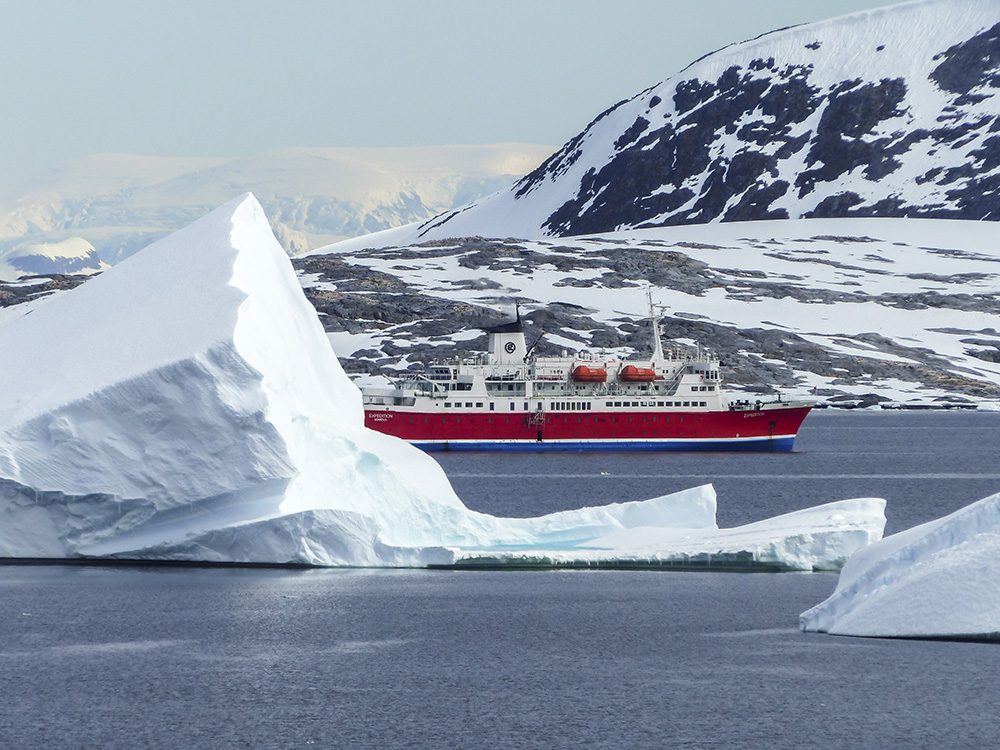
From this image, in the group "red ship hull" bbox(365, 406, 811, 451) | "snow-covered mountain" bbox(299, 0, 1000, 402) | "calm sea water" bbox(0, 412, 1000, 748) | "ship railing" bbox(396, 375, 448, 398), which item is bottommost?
"calm sea water" bbox(0, 412, 1000, 748)

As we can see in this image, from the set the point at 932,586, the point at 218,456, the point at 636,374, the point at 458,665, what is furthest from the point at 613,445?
the point at 932,586

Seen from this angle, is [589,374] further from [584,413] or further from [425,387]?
[425,387]

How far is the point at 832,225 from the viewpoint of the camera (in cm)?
18888

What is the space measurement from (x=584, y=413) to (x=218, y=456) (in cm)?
5572

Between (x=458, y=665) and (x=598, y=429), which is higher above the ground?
(x=598, y=429)

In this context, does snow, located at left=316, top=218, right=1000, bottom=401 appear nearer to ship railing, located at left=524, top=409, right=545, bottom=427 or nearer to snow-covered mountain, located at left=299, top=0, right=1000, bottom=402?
snow-covered mountain, located at left=299, top=0, right=1000, bottom=402

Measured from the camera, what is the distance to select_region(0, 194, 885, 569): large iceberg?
26406 millimetres

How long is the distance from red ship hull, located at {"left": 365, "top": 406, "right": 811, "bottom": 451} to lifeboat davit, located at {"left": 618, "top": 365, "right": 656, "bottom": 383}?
206 centimetres

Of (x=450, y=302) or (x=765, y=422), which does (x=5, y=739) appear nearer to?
(x=765, y=422)

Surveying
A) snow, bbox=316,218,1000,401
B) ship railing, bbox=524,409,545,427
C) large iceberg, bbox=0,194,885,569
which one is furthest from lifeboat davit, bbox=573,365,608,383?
large iceberg, bbox=0,194,885,569

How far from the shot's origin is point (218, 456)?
2680 centimetres

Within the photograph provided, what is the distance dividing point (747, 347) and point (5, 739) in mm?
120464

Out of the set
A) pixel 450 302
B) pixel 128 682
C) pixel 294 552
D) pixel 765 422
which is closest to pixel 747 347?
pixel 450 302

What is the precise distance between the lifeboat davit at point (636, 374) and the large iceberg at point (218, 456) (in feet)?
162
